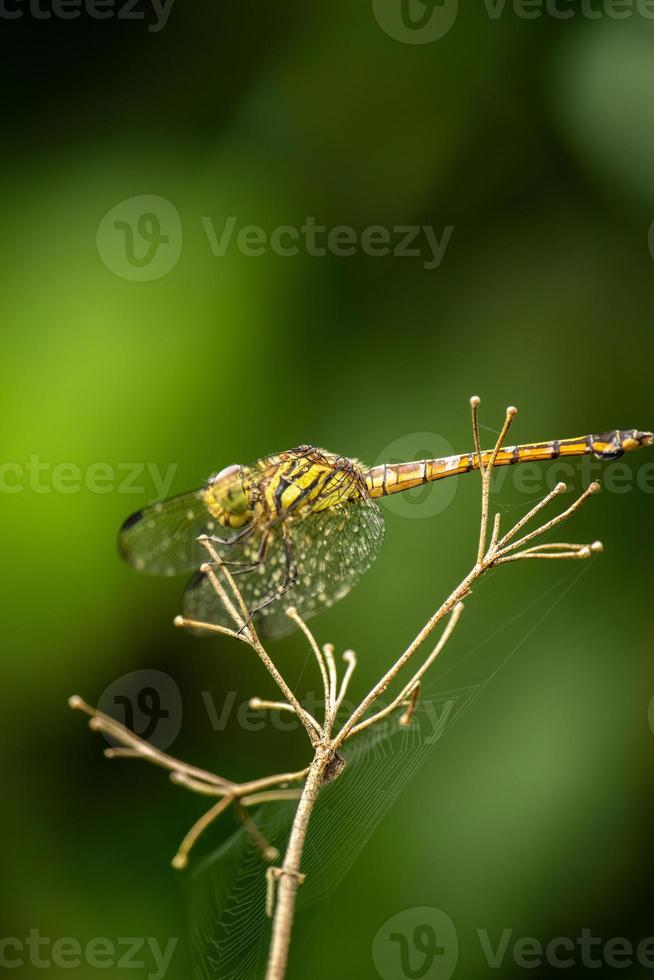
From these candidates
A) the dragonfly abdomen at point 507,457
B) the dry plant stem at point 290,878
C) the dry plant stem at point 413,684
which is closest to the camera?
the dry plant stem at point 290,878

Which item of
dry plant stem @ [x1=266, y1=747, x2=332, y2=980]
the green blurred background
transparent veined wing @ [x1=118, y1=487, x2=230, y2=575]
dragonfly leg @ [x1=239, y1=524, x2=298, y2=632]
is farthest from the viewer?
the green blurred background

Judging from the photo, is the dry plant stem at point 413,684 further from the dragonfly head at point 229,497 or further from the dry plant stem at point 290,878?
the dragonfly head at point 229,497

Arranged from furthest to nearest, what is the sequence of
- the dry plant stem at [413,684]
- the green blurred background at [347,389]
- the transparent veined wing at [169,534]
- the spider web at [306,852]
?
the green blurred background at [347,389]
the transparent veined wing at [169,534]
the spider web at [306,852]
the dry plant stem at [413,684]

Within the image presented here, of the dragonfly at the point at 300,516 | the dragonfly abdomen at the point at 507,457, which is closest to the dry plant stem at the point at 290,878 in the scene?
the dragonfly at the point at 300,516

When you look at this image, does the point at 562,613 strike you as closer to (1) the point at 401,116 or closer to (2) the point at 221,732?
(2) the point at 221,732

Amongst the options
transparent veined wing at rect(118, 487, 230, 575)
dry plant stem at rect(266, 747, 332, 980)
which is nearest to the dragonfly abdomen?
transparent veined wing at rect(118, 487, 230, 575)

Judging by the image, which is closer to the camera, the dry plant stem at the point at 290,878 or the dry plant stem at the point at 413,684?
the dry plant stem at the point at 290,878

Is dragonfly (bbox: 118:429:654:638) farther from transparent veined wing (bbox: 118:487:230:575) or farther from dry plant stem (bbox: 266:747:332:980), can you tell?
dry plant stem (bbox: 266:747:332:980)

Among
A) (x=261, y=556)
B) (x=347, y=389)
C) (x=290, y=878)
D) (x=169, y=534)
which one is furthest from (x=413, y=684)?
(x=347, y=389)
